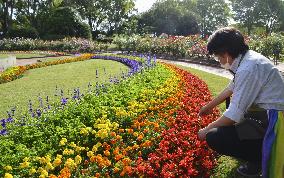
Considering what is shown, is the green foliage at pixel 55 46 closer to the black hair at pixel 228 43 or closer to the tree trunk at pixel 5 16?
the tree trunk at pixel 5 16

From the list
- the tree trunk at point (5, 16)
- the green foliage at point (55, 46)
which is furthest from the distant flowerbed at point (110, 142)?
the tree trunk at point (5, 16)

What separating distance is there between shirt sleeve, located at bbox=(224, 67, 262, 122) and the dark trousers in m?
0.37

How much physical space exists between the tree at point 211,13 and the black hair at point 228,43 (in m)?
64.3

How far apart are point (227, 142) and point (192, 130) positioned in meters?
1.28

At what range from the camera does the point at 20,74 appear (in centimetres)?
1402

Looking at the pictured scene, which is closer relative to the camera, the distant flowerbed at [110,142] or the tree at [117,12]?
the distant flowerbed at [110,142]

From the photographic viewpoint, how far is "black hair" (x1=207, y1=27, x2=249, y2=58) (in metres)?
3.01

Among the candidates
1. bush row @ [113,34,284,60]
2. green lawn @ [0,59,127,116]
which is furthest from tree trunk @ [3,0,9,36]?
green lawn @ [0,59,127,116]

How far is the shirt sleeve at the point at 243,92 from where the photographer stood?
9.39 ft

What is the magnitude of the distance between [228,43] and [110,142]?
207 cm

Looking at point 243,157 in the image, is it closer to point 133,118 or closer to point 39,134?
point 133,118

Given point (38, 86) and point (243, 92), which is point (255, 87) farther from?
point (38, 86)

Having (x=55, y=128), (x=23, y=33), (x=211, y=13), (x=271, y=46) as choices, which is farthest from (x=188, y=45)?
(x=211, y=13)

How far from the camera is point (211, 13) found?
217 ft
